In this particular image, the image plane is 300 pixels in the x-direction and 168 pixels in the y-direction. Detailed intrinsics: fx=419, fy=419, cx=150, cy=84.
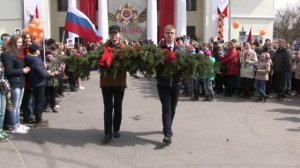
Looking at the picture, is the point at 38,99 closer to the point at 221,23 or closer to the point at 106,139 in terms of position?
the point at 106,139

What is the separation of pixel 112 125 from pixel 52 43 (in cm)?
489

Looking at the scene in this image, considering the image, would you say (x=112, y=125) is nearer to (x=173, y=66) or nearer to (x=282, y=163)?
(x=173, y=66)

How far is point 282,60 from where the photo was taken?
12.8 metres

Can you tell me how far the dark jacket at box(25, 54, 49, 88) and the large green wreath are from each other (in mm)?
1299

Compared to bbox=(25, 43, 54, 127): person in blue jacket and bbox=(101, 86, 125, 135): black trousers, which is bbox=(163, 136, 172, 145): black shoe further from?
bbox=(25, 43, 54, 127): person in blue jacket

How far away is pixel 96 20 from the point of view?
134 feet

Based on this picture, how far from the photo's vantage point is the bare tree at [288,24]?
63.7 metres

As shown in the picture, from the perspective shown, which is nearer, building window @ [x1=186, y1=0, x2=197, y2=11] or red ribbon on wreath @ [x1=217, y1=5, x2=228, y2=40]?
red ribbon on wreath @ [x1=217, y1=5, x2=228, y2=40]

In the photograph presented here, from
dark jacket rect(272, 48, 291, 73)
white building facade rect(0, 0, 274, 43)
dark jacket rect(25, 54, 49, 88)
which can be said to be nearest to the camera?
dark jacket rect(25, 54, 49, 88)

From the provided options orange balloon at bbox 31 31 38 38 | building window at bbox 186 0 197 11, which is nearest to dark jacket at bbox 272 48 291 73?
orange balloon at bbox 31 31 38 38

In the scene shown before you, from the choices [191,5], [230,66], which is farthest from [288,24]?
[230,66]

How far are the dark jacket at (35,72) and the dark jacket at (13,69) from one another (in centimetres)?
38

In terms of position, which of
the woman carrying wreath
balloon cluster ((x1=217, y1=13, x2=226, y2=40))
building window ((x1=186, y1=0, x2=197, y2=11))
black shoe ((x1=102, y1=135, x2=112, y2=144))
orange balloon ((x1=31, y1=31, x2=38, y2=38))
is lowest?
black shoe ((x1=102, y1=135, x2=112, y2=144))

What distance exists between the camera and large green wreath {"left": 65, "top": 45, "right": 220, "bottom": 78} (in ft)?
22.2
